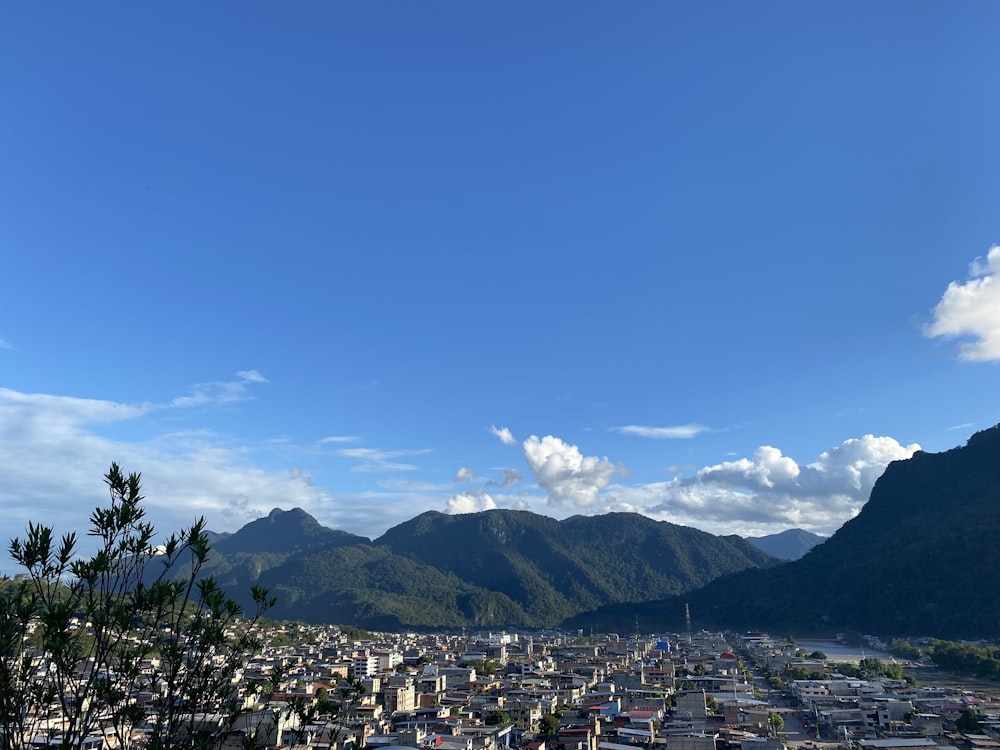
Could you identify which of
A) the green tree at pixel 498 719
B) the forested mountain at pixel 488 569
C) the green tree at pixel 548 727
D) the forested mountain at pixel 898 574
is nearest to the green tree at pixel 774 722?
the green tree at pixel 548 727

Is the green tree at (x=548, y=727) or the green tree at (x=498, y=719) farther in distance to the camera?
the green tree at (x=498, y=719)

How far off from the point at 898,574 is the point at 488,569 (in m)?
93.6

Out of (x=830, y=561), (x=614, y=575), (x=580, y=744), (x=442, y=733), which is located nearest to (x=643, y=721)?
(x=580, y=744)

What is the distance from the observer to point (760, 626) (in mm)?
82875

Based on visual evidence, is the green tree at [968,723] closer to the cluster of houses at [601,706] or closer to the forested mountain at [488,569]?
the cluster of houses at [601,706]

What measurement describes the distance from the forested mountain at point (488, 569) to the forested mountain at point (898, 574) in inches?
858

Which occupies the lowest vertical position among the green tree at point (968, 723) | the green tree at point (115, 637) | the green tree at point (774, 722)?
the green tree at point (774, 722)

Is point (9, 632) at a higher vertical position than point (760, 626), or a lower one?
higher

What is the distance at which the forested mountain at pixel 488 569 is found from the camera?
11931 centimetres

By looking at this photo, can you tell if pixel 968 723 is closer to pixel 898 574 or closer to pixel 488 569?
pixel 898 574

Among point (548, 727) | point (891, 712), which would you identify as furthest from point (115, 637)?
point (891, 712)

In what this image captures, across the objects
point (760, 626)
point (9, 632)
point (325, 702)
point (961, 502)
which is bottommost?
point (760, 626)

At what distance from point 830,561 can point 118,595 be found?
105 meters

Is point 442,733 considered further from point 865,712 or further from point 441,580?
point 441,580
